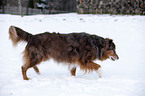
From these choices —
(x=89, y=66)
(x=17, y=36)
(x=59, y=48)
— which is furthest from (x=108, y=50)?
(x=17, y=36)

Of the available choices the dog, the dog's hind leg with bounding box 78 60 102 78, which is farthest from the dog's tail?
the dog's hind leg with bounding box 78 60 102 78

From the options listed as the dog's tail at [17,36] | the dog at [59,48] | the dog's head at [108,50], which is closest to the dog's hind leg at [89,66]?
the dog at [59,48]

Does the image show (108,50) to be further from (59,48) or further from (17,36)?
(17,36)

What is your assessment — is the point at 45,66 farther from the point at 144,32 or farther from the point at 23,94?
the point at 144,32

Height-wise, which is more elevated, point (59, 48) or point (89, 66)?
point (59, 48)

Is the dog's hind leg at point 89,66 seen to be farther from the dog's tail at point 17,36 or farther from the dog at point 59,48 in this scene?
the dog's tail at point 17,36

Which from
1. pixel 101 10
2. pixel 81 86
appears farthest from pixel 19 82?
pixel 101 10

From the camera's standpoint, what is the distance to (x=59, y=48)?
4.62 meters

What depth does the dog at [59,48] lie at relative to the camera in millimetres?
4531

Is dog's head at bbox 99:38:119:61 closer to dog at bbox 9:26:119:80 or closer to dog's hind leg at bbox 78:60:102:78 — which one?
dog at bbox 9:26:119:80

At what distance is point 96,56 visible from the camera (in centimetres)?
479

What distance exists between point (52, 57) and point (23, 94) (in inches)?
55.5

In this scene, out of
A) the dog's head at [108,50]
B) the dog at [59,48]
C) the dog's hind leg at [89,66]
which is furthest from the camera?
the dog's head at [108,50]

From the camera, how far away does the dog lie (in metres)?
4.53
